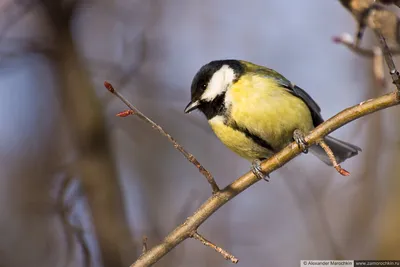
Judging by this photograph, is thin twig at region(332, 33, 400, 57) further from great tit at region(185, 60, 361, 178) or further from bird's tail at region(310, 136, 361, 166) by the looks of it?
bird's tail at region(310, 136, 361, 166)

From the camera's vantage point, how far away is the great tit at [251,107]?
2.00 meters

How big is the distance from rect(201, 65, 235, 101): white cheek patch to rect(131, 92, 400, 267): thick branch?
0.55 meters

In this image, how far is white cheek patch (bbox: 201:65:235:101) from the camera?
210cm

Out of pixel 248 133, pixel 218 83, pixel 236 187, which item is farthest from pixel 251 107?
pixel 236 187

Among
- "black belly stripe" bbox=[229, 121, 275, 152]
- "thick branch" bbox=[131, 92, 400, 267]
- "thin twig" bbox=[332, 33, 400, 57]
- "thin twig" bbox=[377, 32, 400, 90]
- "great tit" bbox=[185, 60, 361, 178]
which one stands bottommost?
"thick branch" bbox=[131, 92, 400, 267]

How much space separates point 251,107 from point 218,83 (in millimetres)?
216

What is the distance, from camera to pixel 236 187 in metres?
1.60

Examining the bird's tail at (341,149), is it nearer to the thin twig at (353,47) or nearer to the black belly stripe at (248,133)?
the black belly stripe at (248,133)

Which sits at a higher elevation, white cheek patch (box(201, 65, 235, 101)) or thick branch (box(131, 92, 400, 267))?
white cheek patch (box(201, 65, 235, 101))


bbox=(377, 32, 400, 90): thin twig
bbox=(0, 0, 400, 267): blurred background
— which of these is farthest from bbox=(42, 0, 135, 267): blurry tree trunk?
bbox=(377, 32, 400, 90): thin twig

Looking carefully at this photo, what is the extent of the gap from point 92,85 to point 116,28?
1141 millimetres

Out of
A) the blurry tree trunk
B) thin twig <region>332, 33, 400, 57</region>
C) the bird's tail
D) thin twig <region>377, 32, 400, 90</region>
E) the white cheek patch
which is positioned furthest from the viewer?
the blurry tree trunk

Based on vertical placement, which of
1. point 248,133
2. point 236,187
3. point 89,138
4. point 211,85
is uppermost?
point 211,85

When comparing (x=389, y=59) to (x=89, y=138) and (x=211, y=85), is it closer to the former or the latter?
(x=211, y=85)
